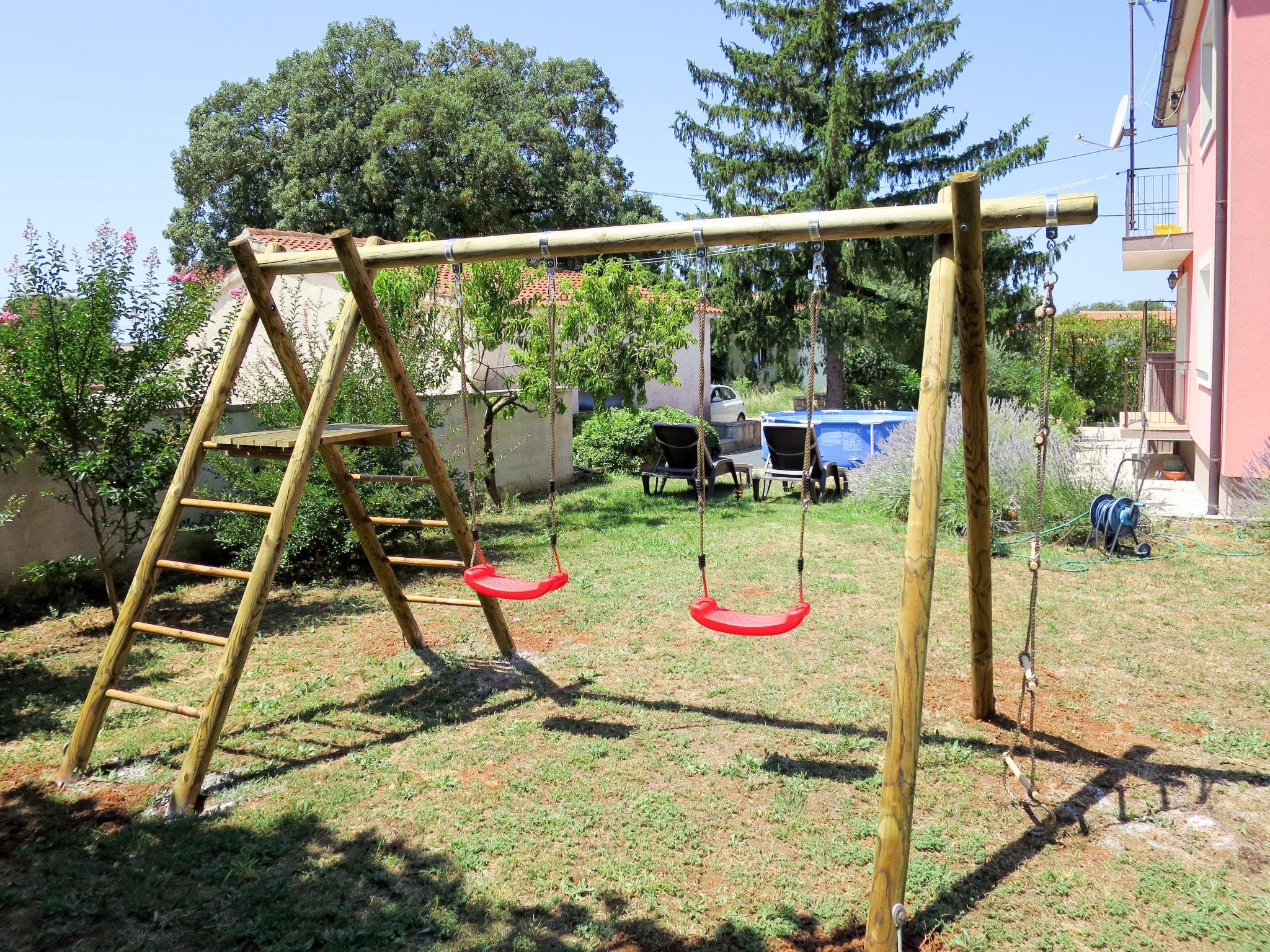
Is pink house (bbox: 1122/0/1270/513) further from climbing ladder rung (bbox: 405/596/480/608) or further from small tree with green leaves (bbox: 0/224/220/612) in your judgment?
small tree with green leaves (bbox: 0/224/220/612)

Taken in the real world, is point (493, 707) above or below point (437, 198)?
below

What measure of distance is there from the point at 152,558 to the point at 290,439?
2.82 feet

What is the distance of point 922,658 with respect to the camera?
10.1ft

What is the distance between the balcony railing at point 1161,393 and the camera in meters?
13.3

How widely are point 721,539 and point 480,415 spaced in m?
3.59

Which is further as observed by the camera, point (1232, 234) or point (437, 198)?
point (437, 198)

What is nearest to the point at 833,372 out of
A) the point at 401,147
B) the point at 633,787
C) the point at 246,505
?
the point at 401,147

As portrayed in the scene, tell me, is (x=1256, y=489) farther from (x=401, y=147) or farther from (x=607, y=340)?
(x=401, y=147)

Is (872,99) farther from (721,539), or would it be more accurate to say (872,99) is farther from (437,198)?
(721,539)

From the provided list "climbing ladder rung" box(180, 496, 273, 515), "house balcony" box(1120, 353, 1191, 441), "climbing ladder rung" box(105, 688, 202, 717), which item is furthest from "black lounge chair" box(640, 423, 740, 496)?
"climbing ladder rung" box(105, 688, 202, 717)

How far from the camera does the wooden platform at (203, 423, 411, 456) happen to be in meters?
4.39

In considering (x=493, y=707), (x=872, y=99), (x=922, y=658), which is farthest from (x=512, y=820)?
(x=872, y=99)

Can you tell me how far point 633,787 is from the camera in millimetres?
3977

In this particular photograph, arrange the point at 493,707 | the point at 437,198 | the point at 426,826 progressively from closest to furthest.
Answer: the point at 426,826 → the point at 493,707 → the point at 437,198
